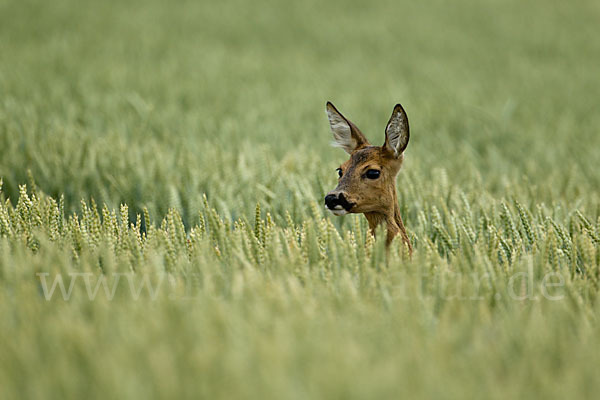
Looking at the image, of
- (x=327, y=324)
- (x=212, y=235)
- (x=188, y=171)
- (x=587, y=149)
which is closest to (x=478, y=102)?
(x=587, y=149)

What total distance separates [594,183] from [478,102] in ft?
11.2

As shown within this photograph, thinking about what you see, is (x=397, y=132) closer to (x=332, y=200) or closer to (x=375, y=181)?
(x=375, y=181)

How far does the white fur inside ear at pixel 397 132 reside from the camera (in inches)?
86.9

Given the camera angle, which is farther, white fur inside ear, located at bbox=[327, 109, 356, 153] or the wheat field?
white fur inside ear, located at bbox=[327, 109, 356, 153]

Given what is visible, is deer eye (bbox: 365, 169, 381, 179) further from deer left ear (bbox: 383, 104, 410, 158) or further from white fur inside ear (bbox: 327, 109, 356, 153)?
white fur inside ear (bbox: 327, 109, 356, 153)

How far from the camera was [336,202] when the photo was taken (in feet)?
7.24

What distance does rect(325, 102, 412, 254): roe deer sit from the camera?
222 centimetres

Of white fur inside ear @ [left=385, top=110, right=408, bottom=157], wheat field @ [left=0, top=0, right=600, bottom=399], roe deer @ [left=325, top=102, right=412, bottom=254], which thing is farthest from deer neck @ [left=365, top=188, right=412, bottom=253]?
white fur inside ear @ [left=385, top=110, right=408, bottom=157]

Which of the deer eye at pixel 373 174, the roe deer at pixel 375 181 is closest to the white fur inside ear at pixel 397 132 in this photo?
the roe deer at pixel 375 181

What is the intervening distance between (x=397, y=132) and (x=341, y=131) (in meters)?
0.30

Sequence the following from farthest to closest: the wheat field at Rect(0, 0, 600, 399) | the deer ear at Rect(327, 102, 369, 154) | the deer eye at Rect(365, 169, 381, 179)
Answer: the deer ear at Rect(327, 102, 369, 154), the deer eye at Rect(365, 169, 381, 179), the wheat field at Rect(0, 0, 600, 399)

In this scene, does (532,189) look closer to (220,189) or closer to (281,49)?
(220,189)

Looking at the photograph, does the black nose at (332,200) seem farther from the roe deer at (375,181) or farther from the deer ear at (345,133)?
the deer ear at (345,133)

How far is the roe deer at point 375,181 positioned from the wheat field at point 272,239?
0.39 feet
